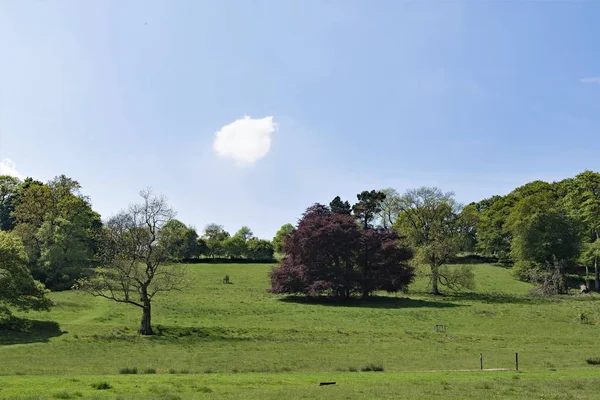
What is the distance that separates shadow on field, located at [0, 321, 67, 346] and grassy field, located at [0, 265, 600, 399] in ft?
0.44

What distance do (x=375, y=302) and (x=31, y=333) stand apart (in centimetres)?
4127

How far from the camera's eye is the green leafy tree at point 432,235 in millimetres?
68562

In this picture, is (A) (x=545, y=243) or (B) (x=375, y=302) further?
(A) (x=545, y=243)

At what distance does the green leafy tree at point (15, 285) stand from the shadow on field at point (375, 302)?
1212 inches

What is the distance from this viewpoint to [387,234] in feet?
223

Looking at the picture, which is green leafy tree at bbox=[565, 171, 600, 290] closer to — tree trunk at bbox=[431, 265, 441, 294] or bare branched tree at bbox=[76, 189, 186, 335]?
tree trunk at bbox=[431, 265, 441, 294]

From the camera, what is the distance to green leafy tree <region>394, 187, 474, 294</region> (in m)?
68.6

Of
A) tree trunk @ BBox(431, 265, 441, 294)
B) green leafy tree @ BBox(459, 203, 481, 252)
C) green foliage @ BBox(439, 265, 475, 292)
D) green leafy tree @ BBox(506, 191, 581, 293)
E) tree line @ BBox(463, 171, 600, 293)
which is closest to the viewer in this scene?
green foliage @ BBox(439, 265, 475, 292)

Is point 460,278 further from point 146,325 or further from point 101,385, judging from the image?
point 101,385

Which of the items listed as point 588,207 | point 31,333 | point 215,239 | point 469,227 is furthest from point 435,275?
point 215,239

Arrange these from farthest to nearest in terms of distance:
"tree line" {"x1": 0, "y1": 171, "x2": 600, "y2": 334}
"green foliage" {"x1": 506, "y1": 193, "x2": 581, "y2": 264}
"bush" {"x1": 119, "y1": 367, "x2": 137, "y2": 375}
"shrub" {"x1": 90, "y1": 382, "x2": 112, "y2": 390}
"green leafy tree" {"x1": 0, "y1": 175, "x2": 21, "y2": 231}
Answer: "green leafy tree" {"x1": 0, "y1": 175, "x2": 21, "y2": 231} < "green foliage" {"x1": 506, "y1": 193, "x2": 581, "y2": 264} < "tree line" {"x1": 0, "y1": 171, "x2": 600, "y2": 334} < "bush" {"x1": 119, "y1": 367, "x2": 137, "y2": 375} < "shrub" {"x1": 90, "y1": 382, "x2": 112, "y2": 390}

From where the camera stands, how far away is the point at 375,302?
6222cm

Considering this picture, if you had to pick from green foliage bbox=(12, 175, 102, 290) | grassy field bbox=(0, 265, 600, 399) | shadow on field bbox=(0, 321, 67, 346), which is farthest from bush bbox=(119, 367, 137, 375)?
green foliage bbox=(12, 175, 102, 290)

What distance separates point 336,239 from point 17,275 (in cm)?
3974
